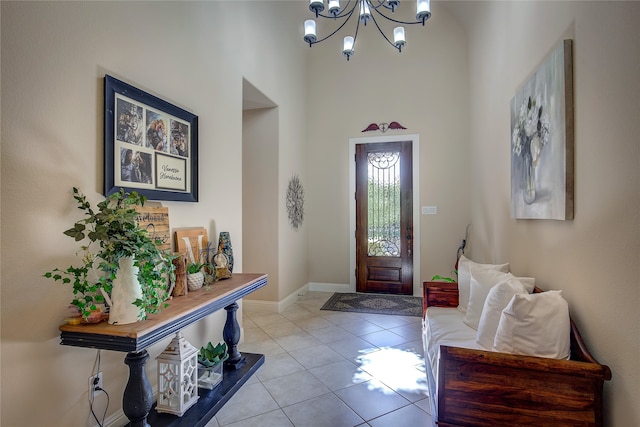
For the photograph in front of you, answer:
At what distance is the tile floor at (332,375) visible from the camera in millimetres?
2059

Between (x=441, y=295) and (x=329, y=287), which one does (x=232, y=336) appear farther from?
(x=329, y=287)

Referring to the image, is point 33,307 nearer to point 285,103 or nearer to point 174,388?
point 174,388

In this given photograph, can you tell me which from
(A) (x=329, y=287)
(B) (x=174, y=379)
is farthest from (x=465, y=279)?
(A) (x=329, y=287)

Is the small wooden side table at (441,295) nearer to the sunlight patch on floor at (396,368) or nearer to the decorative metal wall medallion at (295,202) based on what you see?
the sunlight patch on floor at (396,368)

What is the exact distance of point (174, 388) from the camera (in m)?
1.97

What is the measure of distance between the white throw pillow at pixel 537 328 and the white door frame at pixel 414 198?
3367mm

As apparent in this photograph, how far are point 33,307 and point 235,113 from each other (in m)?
2.26

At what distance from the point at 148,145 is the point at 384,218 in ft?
12.2

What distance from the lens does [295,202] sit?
482 centimetres

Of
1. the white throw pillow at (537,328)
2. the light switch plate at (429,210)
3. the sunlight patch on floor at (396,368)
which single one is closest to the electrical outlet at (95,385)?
the sunlight patch on floor at (396,368)

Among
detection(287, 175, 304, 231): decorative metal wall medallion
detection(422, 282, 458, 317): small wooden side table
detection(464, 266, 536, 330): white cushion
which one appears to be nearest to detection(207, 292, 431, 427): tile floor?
detection(422, 282, 458, 317): small wooden side table

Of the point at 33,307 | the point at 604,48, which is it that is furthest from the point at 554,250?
the point at 33,307

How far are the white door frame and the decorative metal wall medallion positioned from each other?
80 centimetres

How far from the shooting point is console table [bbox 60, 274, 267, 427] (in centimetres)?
144
